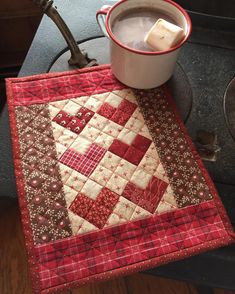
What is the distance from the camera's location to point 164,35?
54 centimetres

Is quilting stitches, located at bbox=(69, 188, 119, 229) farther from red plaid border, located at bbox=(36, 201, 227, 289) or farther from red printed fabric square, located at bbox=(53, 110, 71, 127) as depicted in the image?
red printed fabric square, located at bbox=(53, 110, 71, 127)

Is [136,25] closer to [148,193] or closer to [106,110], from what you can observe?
[106,110]

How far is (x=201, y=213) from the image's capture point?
51 cm

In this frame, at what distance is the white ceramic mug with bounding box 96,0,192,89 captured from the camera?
21.3 inches

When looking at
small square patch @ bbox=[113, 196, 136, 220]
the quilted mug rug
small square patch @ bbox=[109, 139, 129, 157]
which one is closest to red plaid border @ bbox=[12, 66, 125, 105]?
the quilted mug rug

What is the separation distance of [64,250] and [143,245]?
4.5 inches

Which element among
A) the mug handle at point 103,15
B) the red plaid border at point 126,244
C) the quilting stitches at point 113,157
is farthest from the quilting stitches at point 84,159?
the mug handle at point 103,15

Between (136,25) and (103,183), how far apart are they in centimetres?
28

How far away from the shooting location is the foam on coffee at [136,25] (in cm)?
57

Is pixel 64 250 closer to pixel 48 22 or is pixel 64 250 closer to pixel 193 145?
pixel 193 145

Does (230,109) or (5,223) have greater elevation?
(230,109)

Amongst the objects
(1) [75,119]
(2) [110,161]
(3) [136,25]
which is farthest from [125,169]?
(3) [136,25]

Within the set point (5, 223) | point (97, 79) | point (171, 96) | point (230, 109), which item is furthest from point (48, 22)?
point (5, 223)

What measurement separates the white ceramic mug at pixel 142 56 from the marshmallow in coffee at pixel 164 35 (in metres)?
0.01
